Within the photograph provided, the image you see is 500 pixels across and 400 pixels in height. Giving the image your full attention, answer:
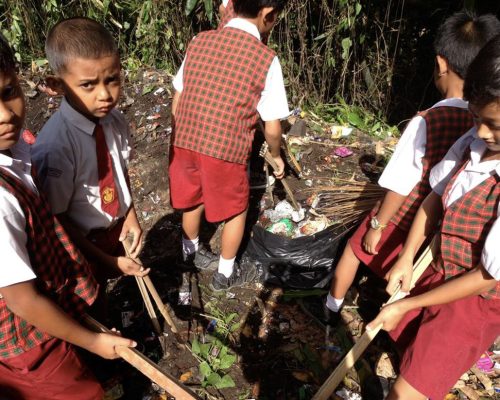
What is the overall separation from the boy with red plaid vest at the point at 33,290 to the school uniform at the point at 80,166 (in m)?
0.17

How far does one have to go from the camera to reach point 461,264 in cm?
179

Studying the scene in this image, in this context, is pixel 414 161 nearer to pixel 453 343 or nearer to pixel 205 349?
pixel 453 343

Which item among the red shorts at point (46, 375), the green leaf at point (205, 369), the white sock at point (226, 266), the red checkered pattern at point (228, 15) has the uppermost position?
the red checkered pattern at point (228, 15)

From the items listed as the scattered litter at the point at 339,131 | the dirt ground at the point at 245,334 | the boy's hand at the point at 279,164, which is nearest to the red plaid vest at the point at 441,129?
the boy's hand at the point at 279,164

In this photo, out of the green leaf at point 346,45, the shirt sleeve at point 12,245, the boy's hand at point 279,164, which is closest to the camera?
the shirt sleeve at point 12,245

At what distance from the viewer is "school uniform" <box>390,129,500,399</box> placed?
1.68m

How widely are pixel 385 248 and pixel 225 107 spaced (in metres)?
1.14

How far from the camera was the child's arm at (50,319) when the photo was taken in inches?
51.9

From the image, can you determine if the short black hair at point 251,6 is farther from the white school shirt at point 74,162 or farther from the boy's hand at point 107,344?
the boy's hand at point 107,344

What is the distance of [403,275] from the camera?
6.53 ft

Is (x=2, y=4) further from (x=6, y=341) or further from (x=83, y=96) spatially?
(x=6, y=341)

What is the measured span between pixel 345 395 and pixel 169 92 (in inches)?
135

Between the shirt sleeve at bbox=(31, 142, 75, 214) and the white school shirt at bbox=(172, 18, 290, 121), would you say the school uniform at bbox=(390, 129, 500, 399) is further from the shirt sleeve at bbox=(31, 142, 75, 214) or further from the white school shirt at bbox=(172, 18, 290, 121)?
the shirt sleeve at bbox=(31, 142, 75, 214)

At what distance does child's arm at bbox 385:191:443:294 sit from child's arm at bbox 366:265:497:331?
0.18m
